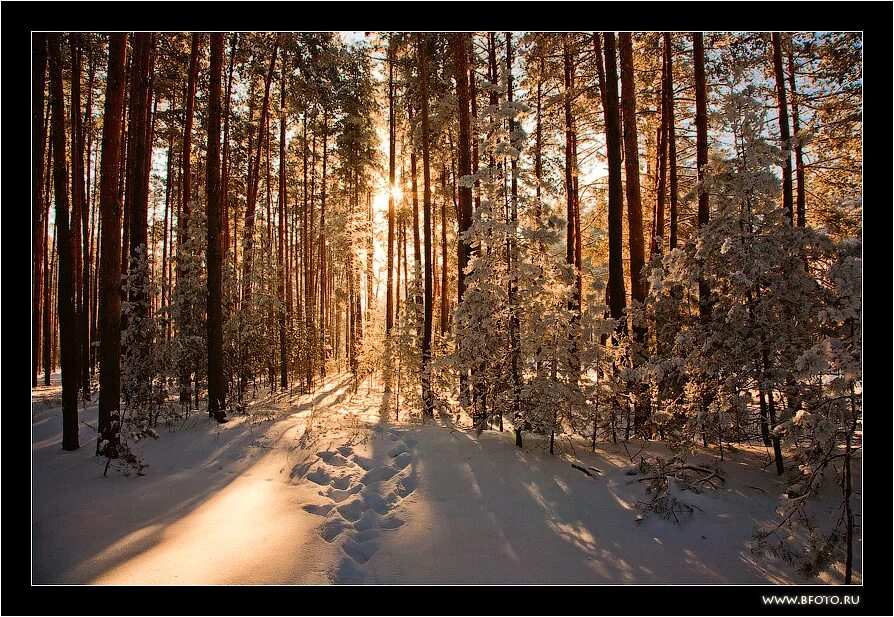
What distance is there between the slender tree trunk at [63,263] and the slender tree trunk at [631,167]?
9318 millimetres

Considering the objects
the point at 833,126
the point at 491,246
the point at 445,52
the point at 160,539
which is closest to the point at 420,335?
the point at 491,246

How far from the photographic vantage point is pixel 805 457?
3.23 m

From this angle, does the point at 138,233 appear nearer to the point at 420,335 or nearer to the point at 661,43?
the point at 420,335

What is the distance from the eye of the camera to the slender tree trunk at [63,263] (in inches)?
258

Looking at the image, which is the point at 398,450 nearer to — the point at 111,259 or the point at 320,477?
the point at 320,477

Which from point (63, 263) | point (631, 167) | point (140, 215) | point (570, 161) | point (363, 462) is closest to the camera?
point (363, 462)

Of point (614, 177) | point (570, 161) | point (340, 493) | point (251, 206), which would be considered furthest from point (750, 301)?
point (251, 206)

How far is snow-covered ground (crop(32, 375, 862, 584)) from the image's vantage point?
3340 mm

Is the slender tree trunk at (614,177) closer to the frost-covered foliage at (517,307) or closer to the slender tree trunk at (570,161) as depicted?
the frost-covered foliage at (517,307)

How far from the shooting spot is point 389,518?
4359 mm

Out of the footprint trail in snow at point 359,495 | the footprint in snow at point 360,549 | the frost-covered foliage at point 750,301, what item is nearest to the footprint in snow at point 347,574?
the footprint trail in snow at point 359,495

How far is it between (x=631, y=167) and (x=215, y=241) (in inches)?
339

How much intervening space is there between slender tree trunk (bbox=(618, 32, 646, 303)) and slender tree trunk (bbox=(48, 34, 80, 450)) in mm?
9318

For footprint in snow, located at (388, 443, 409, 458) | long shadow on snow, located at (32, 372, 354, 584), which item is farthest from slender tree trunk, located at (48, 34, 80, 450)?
footprint in snow, located at (388, 443, 409, 458)
